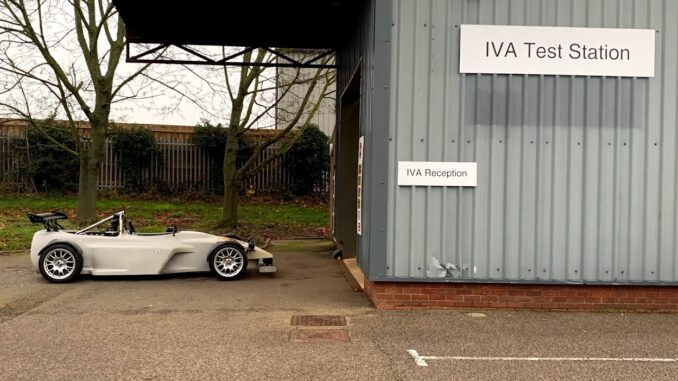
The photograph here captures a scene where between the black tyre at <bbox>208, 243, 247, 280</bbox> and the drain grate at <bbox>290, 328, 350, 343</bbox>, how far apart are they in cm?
357

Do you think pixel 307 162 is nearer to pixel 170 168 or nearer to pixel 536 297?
pixel 170 168

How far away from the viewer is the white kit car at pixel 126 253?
9.73 meters

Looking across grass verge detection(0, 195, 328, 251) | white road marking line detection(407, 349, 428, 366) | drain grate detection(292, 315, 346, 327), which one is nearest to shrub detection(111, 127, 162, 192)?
grass verge detection(0, 195, 328, 251)

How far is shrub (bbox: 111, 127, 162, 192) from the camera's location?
78.0 ft

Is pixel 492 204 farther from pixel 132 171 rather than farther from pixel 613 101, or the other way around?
pixel 132 171

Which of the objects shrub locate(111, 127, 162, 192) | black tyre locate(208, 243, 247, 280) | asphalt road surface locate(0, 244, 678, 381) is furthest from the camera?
shrub locate(111, 127, 162, 192)

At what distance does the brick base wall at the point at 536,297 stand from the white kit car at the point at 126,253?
3252mm

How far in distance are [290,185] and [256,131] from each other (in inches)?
100

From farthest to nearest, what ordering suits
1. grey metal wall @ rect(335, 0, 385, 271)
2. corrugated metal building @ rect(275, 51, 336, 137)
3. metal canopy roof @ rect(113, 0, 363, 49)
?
corrugated metal building @ rect(275, 51, 336, 137) → metal canopy roof @ rect(113, 0, 363, 49) → grey metal wall @ rect(335, 0, 385, 271)

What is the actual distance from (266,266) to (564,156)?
5093 millimetres

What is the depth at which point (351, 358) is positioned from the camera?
575cm

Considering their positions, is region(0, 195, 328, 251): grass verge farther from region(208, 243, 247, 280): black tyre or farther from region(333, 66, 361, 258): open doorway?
region(208, 243, 247, 280): black tyre

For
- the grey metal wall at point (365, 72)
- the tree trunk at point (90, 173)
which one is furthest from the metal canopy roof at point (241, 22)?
the tree trunk at point (90, 173)

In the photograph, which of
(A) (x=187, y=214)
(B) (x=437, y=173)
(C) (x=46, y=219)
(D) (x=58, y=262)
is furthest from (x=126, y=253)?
(A) (x=187, y=214)
